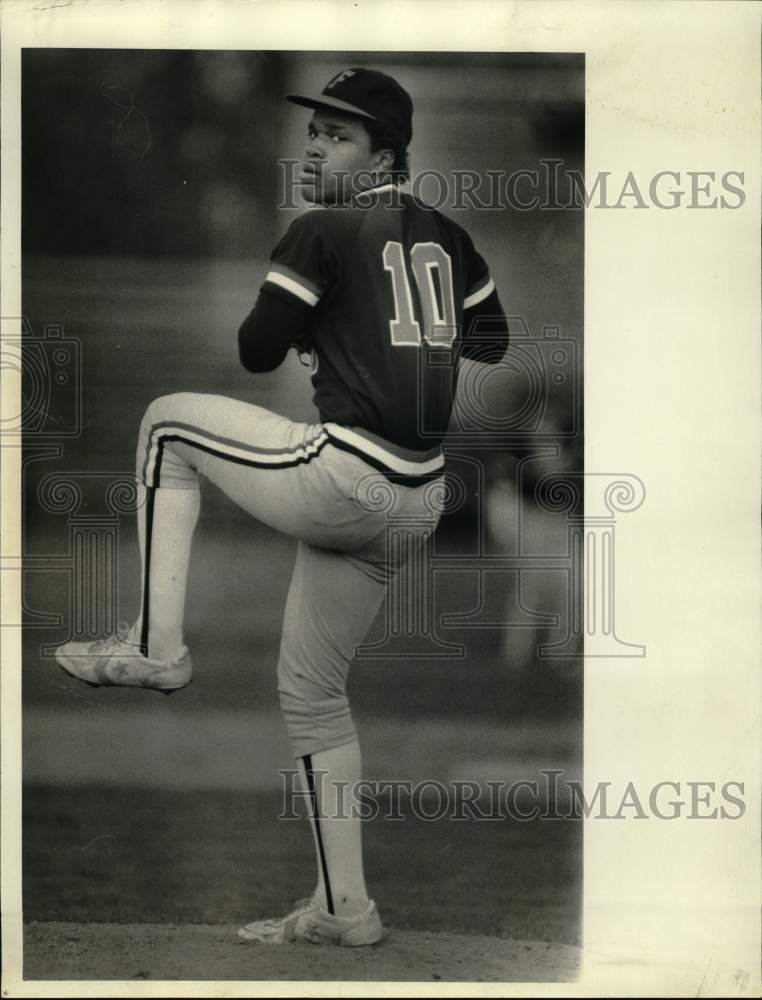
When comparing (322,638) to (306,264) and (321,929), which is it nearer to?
(321,929)

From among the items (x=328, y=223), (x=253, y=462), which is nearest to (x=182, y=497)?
(x=253, y=462)

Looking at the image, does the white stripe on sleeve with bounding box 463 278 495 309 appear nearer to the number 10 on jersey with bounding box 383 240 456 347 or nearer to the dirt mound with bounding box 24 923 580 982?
the number 10 on jersey with bounding box 383 240 456 347

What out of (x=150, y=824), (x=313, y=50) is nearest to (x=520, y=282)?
(x=313, y=50)

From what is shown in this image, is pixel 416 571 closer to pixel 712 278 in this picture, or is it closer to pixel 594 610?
pixel 594 610

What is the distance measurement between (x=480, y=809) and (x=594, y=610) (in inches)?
22.9

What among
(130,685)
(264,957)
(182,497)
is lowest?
(264,957)

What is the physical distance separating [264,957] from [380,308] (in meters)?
1.65

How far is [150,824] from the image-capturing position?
12.9 feet

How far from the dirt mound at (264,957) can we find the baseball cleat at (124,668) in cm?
62

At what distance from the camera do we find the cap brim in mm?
3875

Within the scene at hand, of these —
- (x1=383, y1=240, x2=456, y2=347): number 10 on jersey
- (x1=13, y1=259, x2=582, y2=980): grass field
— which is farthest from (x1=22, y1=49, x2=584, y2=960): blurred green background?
(x1=383, y1=240, x2=456, y2=347): number 10 on jersey

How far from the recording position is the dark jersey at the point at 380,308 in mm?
3840

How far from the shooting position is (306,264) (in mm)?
3840

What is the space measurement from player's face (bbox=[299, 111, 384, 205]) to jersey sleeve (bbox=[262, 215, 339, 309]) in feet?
0.29
